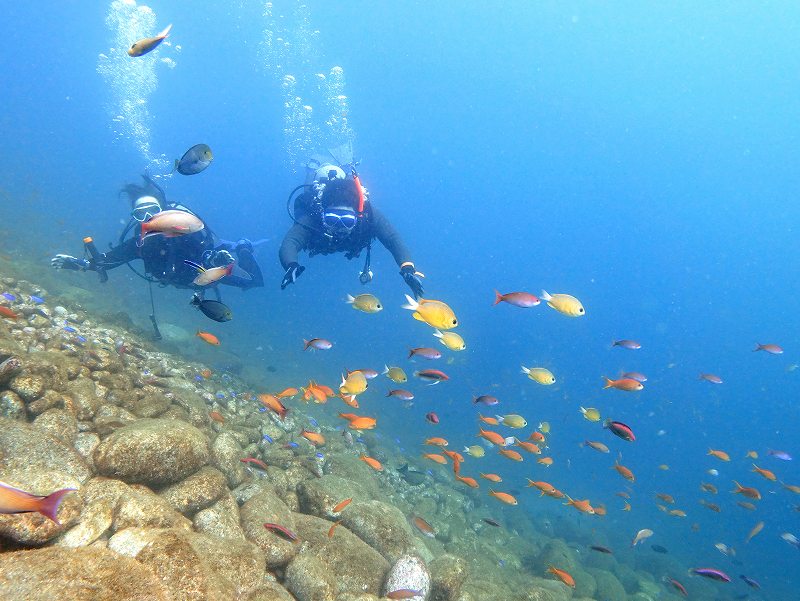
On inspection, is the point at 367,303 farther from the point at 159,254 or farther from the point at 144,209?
the point at 159,254

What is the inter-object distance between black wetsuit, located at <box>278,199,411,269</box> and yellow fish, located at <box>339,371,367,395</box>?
13.6 ft

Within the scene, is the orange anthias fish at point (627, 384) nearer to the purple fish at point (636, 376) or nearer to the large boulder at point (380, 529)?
the purple fish at point (636, 376)

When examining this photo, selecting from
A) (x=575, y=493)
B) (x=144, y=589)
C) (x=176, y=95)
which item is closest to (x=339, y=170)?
(x=144, y=589)

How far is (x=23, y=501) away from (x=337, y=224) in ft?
25.9

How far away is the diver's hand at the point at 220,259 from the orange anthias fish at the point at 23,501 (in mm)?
6989

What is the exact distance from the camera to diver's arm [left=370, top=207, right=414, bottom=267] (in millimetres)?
10211

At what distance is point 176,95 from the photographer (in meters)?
133

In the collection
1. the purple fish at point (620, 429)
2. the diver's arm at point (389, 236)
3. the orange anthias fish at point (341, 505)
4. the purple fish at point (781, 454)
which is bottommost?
the orange anthias fish at point (341, 505)

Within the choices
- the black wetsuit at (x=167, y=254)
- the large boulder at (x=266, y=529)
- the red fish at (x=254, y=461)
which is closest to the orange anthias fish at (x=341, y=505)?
the large boulder at (x=266, y=529)

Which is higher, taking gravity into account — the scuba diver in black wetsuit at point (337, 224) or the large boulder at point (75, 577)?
the scuba diver in black wetsuit at point (337, 224)

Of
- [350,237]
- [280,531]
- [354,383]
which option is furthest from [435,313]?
[350,237]

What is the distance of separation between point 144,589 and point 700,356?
14252 centimetres

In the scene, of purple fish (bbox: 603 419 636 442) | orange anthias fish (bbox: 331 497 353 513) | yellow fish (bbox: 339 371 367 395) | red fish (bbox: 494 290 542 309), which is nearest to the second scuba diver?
yellow fish (bbox: 339 371 367 395)

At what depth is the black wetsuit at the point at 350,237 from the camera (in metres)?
9.77
